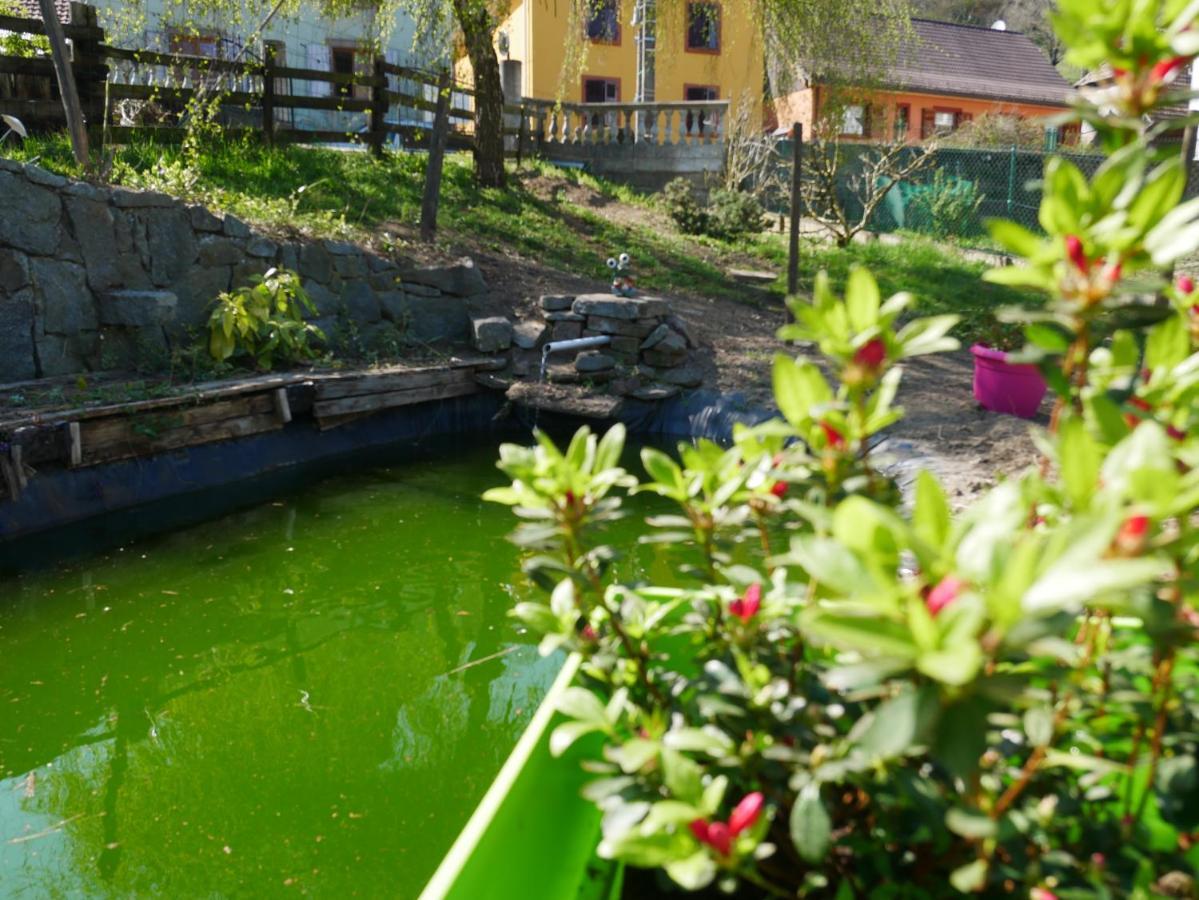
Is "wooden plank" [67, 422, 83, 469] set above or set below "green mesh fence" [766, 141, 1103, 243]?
below

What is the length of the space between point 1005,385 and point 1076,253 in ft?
18.9

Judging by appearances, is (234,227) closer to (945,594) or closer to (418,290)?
(418,290)

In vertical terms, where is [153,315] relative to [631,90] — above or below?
below

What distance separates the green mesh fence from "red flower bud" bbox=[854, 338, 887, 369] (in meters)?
14.1

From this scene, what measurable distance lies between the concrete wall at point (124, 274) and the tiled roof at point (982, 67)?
751 inches

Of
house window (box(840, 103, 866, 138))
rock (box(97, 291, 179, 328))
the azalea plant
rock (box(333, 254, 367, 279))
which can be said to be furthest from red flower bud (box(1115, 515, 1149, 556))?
house window (box(840, 103, 866, 138))

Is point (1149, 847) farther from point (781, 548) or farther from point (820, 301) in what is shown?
point (781, 548)

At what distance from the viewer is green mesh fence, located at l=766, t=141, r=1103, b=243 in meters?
14.6

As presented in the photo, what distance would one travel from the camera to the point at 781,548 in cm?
503

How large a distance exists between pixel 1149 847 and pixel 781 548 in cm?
413

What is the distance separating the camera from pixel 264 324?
6879mm

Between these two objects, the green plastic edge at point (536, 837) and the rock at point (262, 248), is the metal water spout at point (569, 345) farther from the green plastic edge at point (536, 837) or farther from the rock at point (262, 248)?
the green plastic edge at point (536, 837)

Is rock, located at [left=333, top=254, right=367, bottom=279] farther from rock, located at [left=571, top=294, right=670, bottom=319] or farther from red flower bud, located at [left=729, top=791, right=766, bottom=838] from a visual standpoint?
red flower bud, located at [left=729, top=791, right=766, bottom=838]

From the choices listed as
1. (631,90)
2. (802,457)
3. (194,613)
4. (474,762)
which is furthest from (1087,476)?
(631,90)
